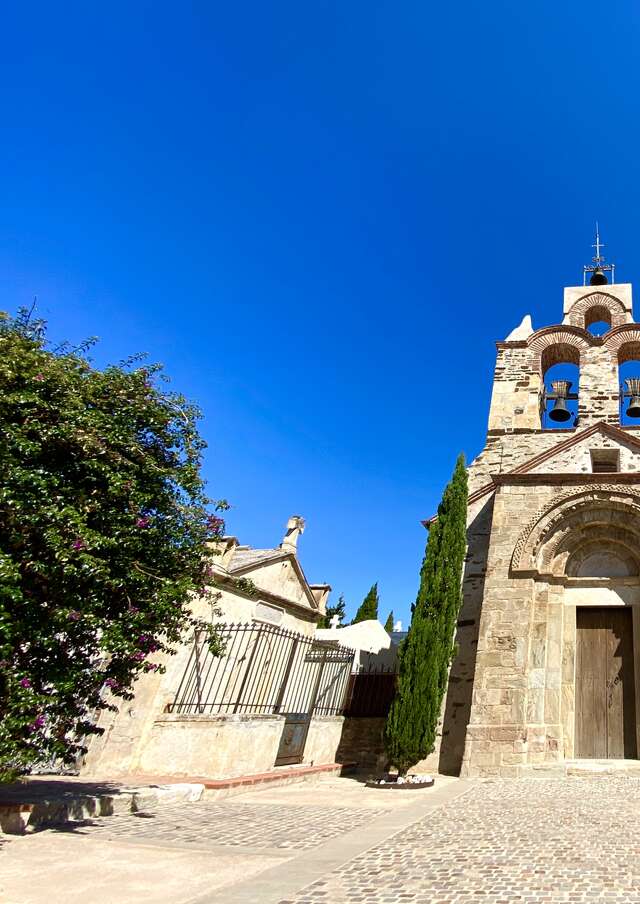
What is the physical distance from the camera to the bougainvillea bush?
4.59m

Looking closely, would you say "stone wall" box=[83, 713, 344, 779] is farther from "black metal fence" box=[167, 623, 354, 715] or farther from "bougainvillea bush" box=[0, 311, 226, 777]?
"bougainvillea bush" box=[0, 311, 226, 777]

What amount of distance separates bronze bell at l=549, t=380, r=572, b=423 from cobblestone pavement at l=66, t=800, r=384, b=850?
1020 cm

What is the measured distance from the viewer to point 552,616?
10641 mm

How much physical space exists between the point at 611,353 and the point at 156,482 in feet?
42.3

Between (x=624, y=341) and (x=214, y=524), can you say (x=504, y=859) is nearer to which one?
(x=214, y=524)

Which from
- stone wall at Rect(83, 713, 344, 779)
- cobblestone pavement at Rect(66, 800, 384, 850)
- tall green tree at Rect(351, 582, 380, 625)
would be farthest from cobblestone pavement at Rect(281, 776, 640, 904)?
tall green tree at Rect(351, 582, 380, 625)

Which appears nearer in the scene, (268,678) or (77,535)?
(77,535)

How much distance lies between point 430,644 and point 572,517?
12.3 ft

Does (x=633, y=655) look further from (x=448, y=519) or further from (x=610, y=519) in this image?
(x=448, y=519)

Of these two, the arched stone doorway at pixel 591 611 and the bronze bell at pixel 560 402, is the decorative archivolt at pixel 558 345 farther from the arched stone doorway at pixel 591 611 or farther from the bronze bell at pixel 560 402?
the arched stone doorway at pixel 591 611

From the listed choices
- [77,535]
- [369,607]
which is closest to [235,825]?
[77,535]

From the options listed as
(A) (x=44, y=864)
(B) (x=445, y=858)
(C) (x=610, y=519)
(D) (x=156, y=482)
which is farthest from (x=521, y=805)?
(C) (x=610, y=519)

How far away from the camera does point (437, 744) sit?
34.7ft

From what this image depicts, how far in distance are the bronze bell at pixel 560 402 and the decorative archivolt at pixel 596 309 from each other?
8.96ft
